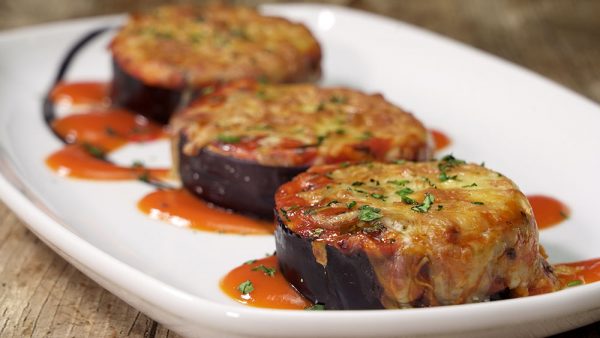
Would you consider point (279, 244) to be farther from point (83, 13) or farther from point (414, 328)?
point (83, 13)

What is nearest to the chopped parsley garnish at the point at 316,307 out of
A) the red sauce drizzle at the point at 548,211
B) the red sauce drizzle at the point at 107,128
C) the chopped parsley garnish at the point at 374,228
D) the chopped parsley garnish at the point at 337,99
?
the chopped parsley garnish at the point at 374,228

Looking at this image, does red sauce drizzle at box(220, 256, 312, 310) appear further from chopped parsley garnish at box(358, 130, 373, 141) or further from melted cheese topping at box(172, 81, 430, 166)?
chopped parsley garnish at box(358, 130, 373, 141)

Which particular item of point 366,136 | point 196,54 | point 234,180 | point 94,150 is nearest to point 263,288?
point 234,180

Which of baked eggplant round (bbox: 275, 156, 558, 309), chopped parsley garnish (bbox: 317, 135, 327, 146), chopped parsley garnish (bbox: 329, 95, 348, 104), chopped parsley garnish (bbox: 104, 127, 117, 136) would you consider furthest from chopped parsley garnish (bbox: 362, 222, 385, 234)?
chopped parsley garnish (bbox: 104, 127, 117, 136)

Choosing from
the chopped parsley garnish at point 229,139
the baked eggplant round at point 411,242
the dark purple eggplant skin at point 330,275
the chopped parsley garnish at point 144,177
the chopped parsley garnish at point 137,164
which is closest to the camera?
the baked eggplant round at point 411,242

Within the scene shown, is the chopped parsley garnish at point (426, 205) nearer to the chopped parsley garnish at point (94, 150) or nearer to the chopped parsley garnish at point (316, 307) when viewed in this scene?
the chopped parsley garnish at point (316, 307)

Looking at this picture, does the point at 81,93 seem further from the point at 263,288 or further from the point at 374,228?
the point at 374,228
